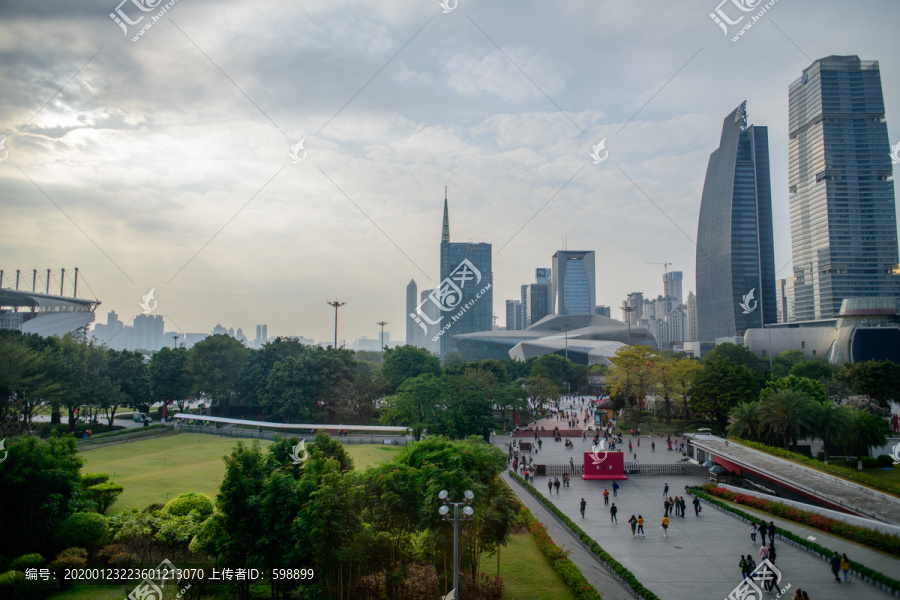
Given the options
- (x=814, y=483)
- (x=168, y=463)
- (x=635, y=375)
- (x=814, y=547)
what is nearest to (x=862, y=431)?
(x=814, y=483)

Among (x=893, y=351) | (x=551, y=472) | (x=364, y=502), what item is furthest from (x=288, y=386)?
(x=893, y=351)

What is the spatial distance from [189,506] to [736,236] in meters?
111

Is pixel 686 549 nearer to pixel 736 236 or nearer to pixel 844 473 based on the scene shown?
pixel 844 473

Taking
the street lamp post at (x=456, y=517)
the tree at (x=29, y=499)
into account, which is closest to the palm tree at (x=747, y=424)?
the street lamp post at (x=456, y=517)

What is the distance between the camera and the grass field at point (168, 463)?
21.6m

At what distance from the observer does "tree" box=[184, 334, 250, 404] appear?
48.9 m

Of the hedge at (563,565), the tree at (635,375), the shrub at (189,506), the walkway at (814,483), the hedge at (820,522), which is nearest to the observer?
the hedge at (563,565)

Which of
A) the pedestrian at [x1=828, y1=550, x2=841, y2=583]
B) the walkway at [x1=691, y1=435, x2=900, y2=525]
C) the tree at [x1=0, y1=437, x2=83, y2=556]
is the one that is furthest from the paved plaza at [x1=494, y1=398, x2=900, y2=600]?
the tree at [x1=0, y1=437, x2=83, y2=556]

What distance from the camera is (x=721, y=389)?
4156cm

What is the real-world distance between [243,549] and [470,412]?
2267 centimetres

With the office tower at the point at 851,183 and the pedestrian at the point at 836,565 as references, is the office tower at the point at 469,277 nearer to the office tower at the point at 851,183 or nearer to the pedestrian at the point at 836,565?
the office tower at the point at 851,183

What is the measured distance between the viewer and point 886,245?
94.6m

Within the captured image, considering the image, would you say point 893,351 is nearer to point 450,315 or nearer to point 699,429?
A: point 699,429

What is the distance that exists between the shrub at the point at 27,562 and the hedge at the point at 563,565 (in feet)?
45.6
